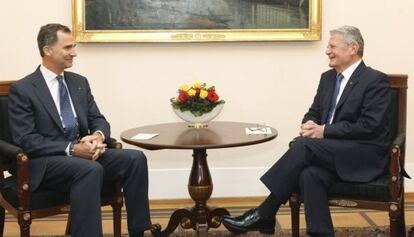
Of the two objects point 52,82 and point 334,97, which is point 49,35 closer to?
point 52,82

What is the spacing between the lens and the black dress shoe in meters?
3.65

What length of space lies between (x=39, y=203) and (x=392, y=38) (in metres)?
3.29

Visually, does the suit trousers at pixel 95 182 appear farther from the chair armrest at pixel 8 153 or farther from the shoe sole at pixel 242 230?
the shoe sole at pixel 242 230

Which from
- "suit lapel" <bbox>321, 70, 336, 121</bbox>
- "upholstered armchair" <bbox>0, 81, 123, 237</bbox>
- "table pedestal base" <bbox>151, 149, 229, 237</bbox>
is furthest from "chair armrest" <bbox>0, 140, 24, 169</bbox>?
"suit lapel" <bbox>321, 70, 336, 121</bbox>

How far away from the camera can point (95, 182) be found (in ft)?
10.7

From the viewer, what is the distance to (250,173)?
16.4 ft

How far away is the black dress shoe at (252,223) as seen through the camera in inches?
144

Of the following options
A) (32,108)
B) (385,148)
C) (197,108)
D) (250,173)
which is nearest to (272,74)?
(250,173)

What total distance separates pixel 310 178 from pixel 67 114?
1583 mm

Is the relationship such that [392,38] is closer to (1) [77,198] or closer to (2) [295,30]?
(2) [295,30]

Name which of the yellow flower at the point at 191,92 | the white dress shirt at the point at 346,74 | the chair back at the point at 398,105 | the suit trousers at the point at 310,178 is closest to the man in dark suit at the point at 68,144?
the yellow flower at the point at 191,92

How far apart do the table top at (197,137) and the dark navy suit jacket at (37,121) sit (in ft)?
1.26

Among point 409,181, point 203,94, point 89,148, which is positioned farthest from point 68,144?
point 409,181

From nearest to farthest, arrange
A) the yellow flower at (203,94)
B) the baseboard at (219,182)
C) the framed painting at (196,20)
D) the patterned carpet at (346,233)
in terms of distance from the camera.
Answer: the yellow flower at (203,94) → the patterned carpet at (346,233) → the framed painting at (196,20) → the baseboard at (219,182)
